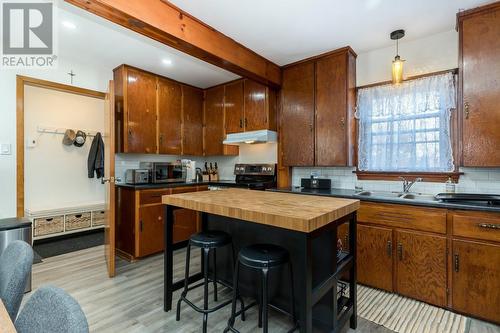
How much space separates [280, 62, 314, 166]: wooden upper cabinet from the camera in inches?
127

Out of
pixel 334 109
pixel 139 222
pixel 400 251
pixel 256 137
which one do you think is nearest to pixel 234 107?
pixel 256 137

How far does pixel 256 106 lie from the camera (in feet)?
12.2

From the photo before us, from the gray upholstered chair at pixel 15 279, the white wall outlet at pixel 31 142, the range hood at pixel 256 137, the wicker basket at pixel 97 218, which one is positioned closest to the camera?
the gray upholstered chair at pixel 15 279

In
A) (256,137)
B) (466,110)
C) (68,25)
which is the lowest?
(256,137)

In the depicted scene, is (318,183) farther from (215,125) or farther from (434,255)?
(215,125)

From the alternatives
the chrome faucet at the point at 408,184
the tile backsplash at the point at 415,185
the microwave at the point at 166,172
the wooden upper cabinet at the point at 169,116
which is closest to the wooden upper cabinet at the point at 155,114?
the wooden upper cabinet at the point at 169,116

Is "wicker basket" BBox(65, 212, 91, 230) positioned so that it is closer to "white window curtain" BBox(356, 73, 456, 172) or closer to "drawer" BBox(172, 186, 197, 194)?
"drawer" BBox(172, 186, 197, 194)

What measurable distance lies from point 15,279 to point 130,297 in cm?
166

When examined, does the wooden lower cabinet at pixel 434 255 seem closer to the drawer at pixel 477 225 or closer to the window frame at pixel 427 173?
the drawer at pixel 477 225

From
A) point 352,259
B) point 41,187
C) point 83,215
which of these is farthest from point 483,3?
point 41,187

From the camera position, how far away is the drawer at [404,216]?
6.97 feet

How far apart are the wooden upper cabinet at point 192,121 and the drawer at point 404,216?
289cm

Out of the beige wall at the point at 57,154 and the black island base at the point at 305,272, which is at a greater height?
the beige wall at the point at 57,154

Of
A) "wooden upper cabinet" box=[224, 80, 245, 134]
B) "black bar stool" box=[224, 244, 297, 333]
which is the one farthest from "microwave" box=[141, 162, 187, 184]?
"black bar stool" box=[224, 244, 297, 333]
